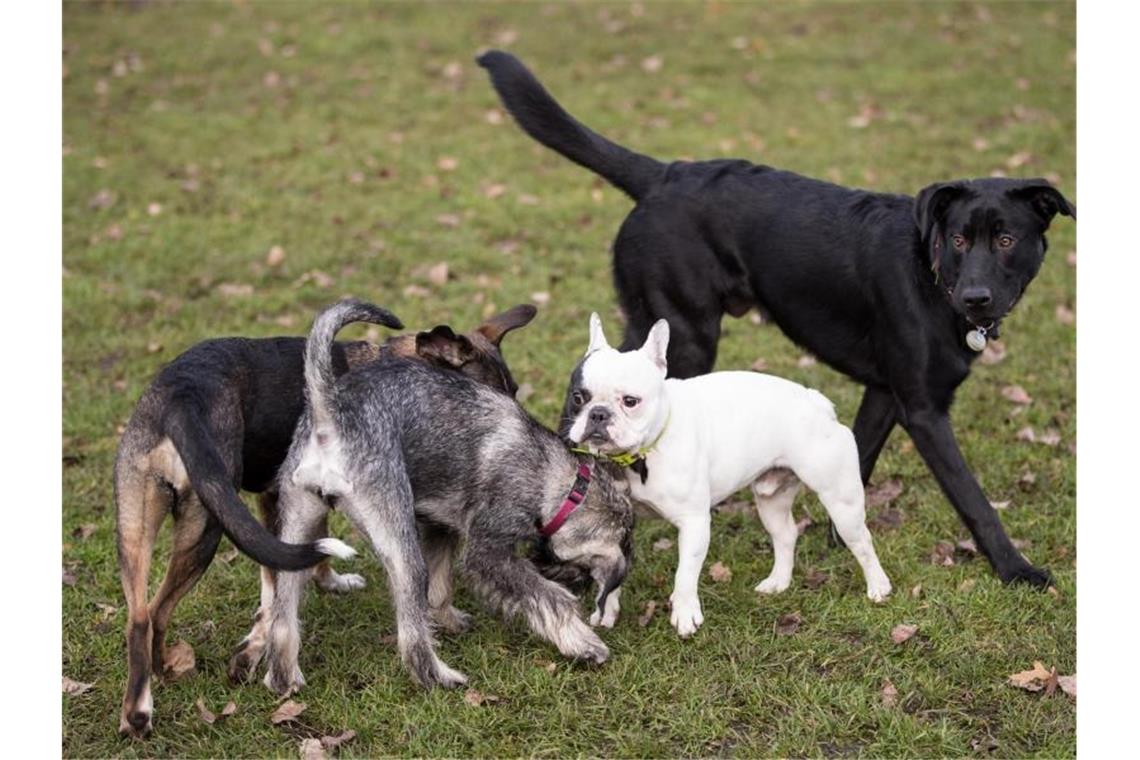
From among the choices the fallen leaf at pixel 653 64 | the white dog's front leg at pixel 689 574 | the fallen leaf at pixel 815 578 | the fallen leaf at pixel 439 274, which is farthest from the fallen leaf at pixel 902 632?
the fallen leaf at pixel 653 64

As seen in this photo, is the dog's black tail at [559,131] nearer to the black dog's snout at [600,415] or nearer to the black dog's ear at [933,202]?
the black dog's ear at [933,202]

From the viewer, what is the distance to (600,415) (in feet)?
16.0

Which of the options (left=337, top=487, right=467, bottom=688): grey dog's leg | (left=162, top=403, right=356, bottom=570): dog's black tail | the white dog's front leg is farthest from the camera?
the white dog's front leg

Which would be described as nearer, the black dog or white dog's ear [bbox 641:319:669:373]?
white dog's ear [bbox 641:319:669:373]

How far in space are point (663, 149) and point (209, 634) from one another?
28.0 feet

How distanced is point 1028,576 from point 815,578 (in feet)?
2.99

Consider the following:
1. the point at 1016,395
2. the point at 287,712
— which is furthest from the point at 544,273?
the point at 287,712

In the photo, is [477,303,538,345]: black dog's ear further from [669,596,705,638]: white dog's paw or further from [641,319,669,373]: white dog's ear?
[669,596,705,638]: white dog's paw

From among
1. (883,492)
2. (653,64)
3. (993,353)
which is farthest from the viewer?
(653,64)

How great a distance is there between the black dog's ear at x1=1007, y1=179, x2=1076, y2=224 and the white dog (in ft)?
4.09

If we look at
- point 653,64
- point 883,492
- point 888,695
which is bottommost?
point 653,64

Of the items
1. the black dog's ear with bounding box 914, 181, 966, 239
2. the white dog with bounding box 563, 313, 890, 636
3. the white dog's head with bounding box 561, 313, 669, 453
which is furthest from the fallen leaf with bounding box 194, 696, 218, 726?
the black dog's ear with bounding box 914, 181, 966, 239

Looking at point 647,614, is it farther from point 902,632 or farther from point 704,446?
point 902,632

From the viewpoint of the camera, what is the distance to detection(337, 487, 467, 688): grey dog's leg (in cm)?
462
